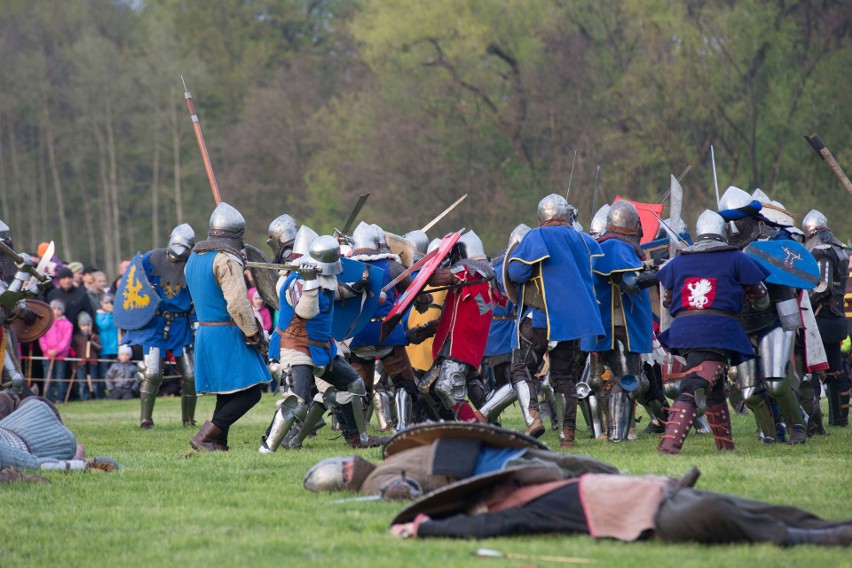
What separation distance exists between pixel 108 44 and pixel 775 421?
37714mm

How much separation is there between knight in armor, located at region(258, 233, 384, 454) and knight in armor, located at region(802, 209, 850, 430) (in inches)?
153

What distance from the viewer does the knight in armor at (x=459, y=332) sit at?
9352mm

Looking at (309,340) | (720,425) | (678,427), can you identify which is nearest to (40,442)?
(309,340)

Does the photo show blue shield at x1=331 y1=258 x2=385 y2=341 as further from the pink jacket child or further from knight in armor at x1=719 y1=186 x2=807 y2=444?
the pink jacket child

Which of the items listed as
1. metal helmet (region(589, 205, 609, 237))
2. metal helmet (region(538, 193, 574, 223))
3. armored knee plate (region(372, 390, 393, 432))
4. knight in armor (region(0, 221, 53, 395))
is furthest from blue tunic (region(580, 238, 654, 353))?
knight in armor (region(0, 221, 53, 395))

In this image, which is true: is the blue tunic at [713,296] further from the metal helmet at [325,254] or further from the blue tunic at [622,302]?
the metal helmet at [325,254]

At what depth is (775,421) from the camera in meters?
9.43

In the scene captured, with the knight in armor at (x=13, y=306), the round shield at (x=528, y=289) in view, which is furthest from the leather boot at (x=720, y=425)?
the knight in armor at (x=13, y=306)

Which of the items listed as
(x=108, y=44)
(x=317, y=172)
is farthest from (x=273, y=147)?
(x=108, y=44)

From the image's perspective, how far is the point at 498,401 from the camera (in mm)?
9594

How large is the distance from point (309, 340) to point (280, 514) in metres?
2.95

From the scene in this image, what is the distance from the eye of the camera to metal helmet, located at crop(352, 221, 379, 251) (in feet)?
33.1

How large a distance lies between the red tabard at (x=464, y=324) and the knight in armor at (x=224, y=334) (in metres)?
1.30

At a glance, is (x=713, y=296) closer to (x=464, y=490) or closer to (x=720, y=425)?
(x=720, y=425)
